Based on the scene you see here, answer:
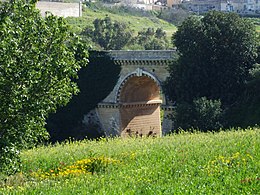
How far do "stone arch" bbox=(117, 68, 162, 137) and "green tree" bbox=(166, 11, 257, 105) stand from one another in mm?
6840

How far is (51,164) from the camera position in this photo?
2133cm

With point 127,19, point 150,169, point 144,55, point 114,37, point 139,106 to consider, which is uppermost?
point 150,169

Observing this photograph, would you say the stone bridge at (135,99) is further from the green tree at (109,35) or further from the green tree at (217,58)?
the green tree at (109,35)

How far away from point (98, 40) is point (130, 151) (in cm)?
4905

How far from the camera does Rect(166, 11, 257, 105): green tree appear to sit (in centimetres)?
4072

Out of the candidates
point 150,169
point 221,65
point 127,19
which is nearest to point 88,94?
point 221,65

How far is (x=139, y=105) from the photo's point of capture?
48875 mm

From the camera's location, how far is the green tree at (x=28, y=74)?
59.5 ft

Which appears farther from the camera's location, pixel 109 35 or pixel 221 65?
pixel 109 35

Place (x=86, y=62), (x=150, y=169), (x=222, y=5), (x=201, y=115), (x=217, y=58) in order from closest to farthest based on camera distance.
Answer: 1. (x=150, y=169)
2. (x=86, y=62)
3. (x=201, y=115)
4. (x=217, y=58)
5. (x=222, y=5)

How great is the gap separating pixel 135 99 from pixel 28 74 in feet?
101

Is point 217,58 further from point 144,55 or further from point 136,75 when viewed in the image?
point 136,75

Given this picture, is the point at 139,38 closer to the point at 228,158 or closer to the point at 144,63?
the point at 144,63

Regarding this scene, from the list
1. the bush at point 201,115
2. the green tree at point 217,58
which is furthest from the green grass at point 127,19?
the bush at point 201,115
